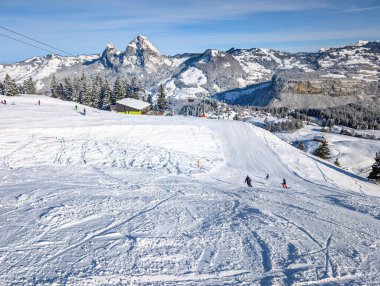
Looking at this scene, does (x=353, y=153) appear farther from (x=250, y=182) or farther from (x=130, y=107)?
(x=250, y=182)

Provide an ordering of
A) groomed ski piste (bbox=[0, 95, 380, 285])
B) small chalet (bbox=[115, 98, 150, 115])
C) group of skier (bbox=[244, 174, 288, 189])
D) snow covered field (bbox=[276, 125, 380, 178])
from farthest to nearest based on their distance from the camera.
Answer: snow covered field (bbox=[276, 125, 380, 178]) < small chalet (bbox=[115, 98, 150, 115]) < group of skier (bbox=[244, 174, 288, 189]) < groomed ski piste (bbox=[0, 95, 380, 285])

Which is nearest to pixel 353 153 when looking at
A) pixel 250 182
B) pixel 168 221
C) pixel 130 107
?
pixel 130 107

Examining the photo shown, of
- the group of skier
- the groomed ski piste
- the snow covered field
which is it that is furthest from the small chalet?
the snow covered field

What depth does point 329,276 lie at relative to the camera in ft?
32.7

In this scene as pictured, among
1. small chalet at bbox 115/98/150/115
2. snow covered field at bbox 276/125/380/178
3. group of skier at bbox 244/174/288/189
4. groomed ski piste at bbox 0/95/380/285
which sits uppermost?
small chalet at bbox 115/98/150/115

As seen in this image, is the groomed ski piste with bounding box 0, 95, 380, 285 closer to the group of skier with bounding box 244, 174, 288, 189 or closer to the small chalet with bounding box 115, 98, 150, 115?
the group of skier with bounding box 244, 174, 288, 189

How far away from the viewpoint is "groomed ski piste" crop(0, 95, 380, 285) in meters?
10.0

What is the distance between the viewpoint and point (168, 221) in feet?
46.7

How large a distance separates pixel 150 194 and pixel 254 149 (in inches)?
856

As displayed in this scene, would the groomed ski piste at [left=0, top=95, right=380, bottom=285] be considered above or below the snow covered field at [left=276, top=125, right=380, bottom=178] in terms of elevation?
above

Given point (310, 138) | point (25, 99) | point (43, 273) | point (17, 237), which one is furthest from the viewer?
point (310, 138)

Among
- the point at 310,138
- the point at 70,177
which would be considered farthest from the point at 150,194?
the point at 310,138

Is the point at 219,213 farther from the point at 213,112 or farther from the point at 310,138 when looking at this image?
the point at 213,112

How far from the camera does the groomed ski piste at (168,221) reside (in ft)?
32.9
